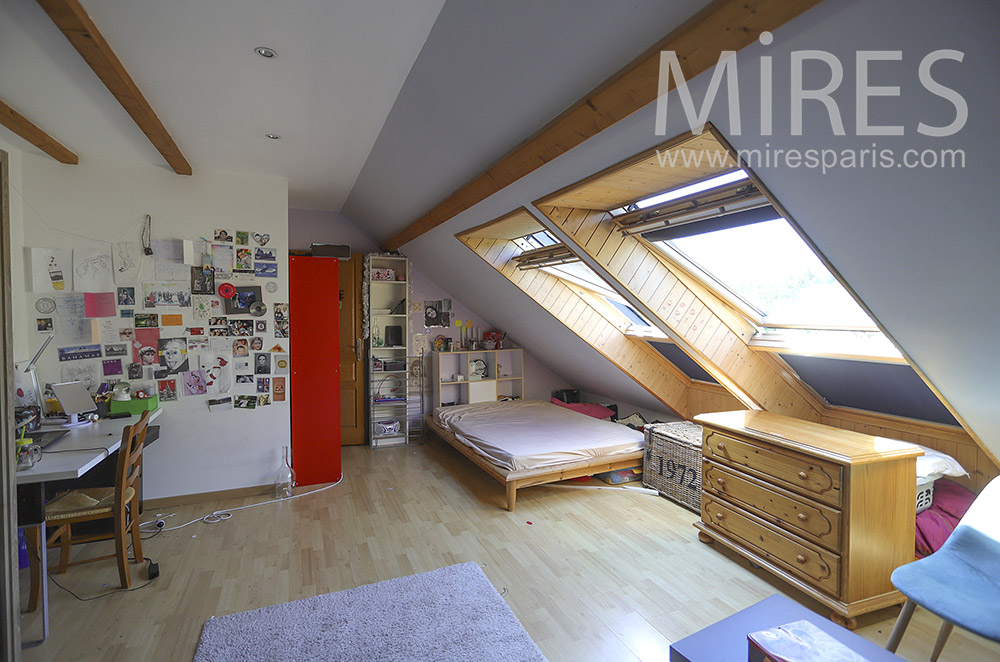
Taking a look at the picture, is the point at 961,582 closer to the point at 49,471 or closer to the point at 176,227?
the point at 49,471

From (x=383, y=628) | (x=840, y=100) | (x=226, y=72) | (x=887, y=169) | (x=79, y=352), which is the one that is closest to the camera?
(x=840, y=100)

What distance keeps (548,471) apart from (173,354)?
9.74 feet

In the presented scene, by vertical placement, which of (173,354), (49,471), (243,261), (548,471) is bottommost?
(548,471)

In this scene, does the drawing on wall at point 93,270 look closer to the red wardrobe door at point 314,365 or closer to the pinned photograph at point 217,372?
the pinned photograph at point 217,372

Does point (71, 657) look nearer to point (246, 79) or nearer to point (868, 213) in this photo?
point (246, 79)

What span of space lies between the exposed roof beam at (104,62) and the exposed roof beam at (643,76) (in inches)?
64.6

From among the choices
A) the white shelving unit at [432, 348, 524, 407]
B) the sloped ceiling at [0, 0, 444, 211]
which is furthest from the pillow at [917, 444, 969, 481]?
the white shelving unit at [432, 348, 524, 407]

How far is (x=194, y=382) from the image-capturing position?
3641 mm

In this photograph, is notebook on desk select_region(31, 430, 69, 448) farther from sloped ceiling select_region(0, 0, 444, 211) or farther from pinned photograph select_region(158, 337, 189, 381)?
sloped ceiling select_region(0, 0, 444, 211)

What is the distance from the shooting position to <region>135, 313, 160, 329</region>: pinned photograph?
11.4ft

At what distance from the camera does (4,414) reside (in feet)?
5.80

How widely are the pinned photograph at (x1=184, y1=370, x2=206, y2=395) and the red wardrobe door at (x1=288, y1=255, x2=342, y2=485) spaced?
0.66 metres

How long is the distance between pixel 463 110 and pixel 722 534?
9.31ft

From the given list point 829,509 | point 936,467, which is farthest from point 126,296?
point 936,467
